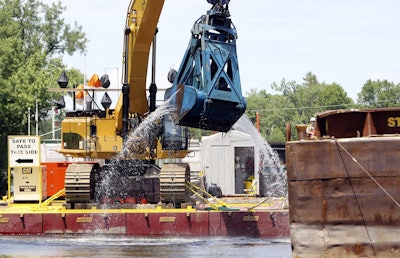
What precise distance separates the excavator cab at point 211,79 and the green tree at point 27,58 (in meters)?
29.2

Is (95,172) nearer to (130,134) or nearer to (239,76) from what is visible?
(130,134)

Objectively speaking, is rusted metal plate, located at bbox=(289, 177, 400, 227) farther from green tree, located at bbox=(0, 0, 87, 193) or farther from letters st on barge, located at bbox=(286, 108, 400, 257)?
green tree, located at bbox=(0, 0, 87, 193)

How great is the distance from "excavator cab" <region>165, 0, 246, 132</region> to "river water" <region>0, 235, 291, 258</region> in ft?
10.3

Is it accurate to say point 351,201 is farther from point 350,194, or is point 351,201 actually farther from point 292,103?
point 292,103

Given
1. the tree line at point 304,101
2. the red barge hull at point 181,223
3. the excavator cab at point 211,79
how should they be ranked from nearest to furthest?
1. the excavator cab at point 211,79
2. the red barge hull at point 181,223
3. the tree line at point 304,101

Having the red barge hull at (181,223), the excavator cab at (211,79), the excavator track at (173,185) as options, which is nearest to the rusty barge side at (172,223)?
the red barge hull at (181,223)

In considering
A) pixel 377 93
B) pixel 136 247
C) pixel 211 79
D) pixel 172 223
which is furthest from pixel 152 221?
pixel 377 93

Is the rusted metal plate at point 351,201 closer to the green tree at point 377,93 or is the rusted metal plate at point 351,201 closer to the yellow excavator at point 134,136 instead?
the yellow excavator at point 134,136

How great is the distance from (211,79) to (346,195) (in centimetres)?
1368

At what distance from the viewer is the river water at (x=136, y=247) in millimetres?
26828

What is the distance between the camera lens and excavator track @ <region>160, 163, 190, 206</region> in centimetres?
3142

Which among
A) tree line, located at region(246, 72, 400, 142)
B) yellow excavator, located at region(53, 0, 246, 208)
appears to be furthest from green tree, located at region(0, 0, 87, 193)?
tree line, located at region(246, 72, 400, 142)

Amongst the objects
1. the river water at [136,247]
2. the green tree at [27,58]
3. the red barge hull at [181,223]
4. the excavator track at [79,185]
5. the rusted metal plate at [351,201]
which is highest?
the green tree at [27,58]

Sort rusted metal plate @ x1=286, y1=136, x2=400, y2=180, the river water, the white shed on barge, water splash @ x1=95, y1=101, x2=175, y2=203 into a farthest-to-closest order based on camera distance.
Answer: the white shed on barge → water splash @ x1=95, y1=101, x2=175, y2=203 → the river water → rusted metal plate @ x1=286, y1=136, x2=400, y2=180
